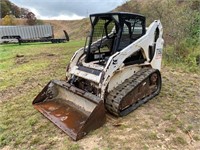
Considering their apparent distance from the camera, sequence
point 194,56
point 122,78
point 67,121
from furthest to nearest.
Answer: point 194,56
point 122,78
point 67,121

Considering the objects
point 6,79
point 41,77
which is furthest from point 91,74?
point 6,79

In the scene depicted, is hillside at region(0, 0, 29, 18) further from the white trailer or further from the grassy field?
the grassy field

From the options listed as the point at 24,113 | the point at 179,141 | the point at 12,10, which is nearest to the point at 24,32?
the point at 24,113

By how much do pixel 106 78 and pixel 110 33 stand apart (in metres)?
1.59

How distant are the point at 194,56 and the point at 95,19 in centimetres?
524

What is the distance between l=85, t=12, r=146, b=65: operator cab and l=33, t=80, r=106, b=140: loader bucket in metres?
0.86

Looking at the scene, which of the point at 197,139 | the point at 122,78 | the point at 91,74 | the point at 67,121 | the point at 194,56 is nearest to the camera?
the point at 197,139

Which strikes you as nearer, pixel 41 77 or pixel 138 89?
A: pixel 138 89

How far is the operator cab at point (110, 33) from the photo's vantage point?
177 inches

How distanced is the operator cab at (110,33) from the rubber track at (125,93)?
0.63m

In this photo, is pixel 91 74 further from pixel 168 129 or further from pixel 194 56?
pixel 194 56

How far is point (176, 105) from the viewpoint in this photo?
483 cm

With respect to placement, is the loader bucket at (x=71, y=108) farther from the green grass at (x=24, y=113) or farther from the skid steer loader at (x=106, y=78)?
the green grass at (x=24, y=113)

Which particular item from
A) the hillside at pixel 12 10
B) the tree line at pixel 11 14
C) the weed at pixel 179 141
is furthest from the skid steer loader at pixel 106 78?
the hillside at pixel 12 10
